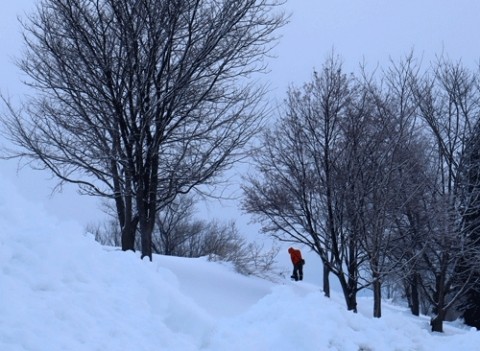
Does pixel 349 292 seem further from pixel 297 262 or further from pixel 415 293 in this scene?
pixel 415 293

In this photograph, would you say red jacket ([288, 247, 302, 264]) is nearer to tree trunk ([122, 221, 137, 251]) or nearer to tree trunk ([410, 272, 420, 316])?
tree trunk ([410, 272, 420, 316])

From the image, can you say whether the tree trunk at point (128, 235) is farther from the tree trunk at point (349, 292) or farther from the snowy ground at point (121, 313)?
the snowy ground at point (121, 313)

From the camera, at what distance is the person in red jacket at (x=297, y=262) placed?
1906 centimetres

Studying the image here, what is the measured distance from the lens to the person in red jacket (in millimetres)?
19062

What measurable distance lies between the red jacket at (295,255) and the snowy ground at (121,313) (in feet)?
30.7

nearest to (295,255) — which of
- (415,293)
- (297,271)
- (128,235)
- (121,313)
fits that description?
(297,271)

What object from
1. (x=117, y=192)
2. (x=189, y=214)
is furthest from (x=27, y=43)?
(x=189, y=214)

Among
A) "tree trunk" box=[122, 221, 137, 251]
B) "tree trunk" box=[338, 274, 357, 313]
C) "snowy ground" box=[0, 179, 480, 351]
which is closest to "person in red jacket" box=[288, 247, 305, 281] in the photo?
"tree trunk" box=[338, 274, 357, 313]

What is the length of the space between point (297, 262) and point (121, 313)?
1409cm

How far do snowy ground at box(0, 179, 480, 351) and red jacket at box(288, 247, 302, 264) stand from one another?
9356mm

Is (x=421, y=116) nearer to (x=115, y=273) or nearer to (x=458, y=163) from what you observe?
(x=458, y=163)

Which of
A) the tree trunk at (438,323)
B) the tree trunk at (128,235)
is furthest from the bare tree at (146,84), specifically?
the tree trunk at (438,323)

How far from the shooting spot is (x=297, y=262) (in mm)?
19422

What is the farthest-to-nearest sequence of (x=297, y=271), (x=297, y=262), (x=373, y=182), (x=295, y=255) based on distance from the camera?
(x=297, y=271), (x=297, y=262), (x=295, y=255), (x=373, y=182)
